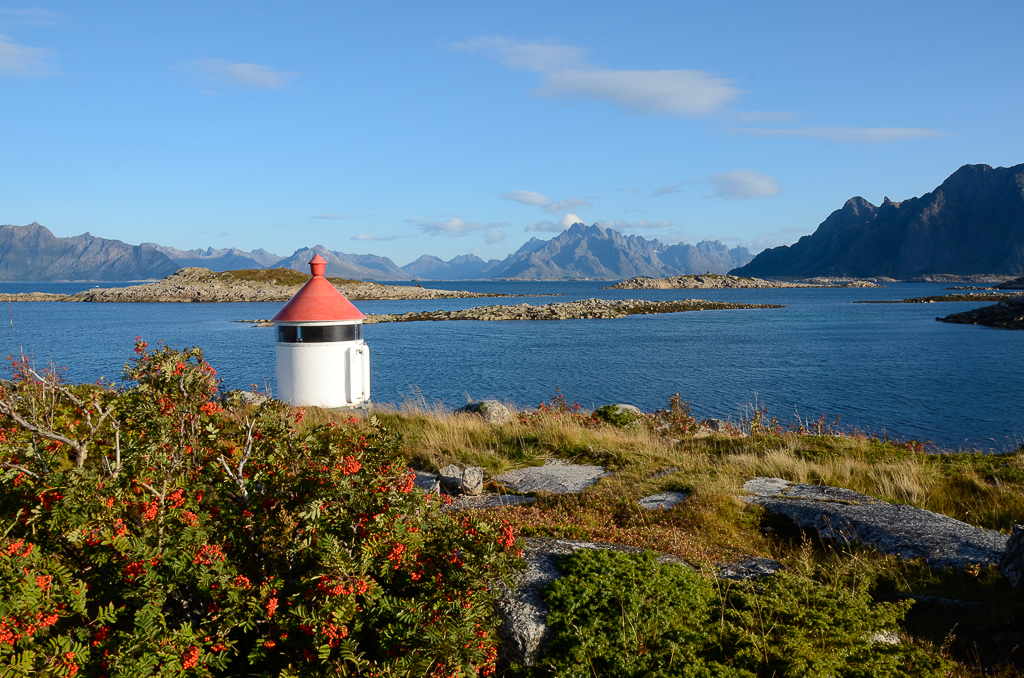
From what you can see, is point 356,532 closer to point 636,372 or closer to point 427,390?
point 427,390

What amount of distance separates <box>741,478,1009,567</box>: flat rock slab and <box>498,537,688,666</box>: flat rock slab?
2.44m

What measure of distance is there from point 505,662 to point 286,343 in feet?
33.4

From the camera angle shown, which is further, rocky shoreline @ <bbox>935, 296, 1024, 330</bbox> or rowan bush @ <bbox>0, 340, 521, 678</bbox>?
rocky shoreline @ <bbox>935, 296, 1024, 330</bbox>

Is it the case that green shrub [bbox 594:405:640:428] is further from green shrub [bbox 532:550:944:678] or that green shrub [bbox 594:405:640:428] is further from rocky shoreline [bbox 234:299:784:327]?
rocky shoreline [bbox 234:299:784:327]

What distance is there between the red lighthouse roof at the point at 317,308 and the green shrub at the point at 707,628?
9.29 m

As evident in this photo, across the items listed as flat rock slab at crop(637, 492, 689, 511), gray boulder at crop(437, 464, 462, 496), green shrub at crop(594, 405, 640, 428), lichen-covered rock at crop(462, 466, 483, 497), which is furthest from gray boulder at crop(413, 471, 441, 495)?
green shrub at crop(594, 405, 640, 428)

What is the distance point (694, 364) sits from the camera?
135 feet

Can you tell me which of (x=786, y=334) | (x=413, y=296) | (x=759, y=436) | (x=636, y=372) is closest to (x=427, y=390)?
(x=636, y=372)

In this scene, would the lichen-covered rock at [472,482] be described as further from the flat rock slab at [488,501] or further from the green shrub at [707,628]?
the green shrub at [707,628]

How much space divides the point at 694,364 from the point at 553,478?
3373 centimetres

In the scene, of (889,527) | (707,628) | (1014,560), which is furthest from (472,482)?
(1014,560)

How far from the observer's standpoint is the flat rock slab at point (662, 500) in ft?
25.5

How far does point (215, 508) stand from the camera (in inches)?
181

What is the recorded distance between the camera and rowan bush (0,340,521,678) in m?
3.73
